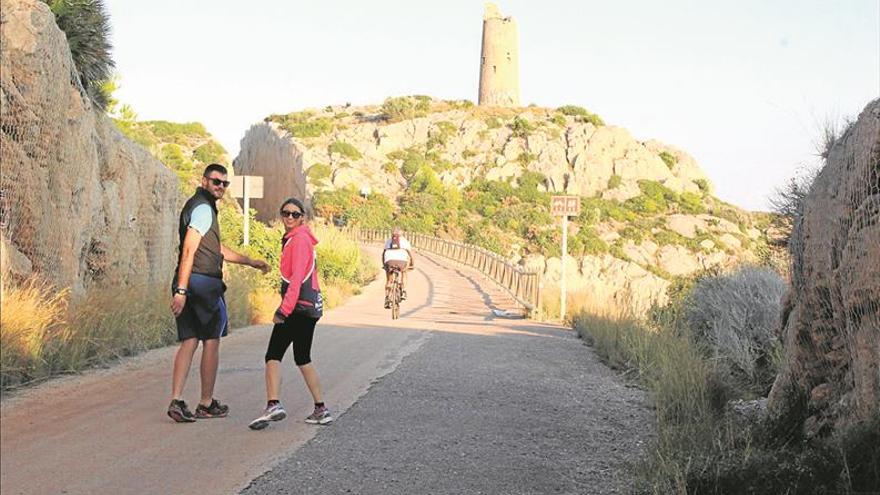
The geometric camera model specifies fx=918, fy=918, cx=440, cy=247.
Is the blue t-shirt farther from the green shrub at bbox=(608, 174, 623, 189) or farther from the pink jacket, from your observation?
the green shrub at bbox=(608, 174, 623, 189)

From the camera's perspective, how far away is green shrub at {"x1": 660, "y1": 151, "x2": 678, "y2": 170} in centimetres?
→ 8100

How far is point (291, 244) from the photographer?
7.71 metres

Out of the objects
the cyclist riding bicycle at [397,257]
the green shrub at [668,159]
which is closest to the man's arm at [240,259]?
the cyclist riding bicycle at [397,257]

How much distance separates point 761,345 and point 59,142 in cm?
961

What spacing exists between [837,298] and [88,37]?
1115 centimetres

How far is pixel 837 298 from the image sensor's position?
21.3ft

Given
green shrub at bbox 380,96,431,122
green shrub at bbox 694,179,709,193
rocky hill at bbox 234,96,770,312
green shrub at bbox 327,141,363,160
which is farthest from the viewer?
green shrub at bbox 380,96,431,122

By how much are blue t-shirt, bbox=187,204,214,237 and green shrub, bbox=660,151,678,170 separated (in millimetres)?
76551

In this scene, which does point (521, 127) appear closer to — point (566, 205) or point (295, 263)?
point (566, 205)

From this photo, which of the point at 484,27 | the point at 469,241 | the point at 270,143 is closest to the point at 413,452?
the point at 469,241

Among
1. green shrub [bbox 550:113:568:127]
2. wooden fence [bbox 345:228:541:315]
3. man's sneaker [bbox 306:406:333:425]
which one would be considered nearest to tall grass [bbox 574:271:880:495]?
man's sneaker [bbox 306:406:333:425]

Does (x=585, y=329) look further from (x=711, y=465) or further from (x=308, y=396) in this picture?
(x=711, y=465)

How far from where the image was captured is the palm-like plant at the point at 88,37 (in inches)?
523

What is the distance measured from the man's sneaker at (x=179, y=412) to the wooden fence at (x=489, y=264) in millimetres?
17199
